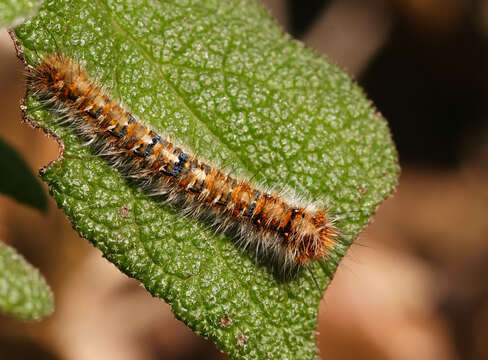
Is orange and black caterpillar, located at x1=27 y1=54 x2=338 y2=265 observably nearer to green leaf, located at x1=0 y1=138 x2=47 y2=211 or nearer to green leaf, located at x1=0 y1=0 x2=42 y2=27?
green leaf, located at x1=0 y1=138 x2=47 y2=211

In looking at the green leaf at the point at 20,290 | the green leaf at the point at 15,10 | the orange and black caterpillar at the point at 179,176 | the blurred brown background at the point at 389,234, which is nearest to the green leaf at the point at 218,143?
the orange and black caterpillar at the point at 179,176

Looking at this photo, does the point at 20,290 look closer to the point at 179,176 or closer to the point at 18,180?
the point at 18,180

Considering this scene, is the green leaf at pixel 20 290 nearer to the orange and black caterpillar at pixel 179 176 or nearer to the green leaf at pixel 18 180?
the green leaf at pixel 18 180

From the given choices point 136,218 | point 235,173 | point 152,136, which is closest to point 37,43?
point 152,136

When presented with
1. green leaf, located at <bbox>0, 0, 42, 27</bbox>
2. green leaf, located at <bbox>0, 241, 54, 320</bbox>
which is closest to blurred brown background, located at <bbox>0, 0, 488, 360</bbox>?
green leaf, located at <bbox>0, 241, 54, 320</bbox>

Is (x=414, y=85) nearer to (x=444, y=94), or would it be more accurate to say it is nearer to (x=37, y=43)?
(x=444, y=94)

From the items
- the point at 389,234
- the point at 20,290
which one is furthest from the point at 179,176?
the point at 389,234

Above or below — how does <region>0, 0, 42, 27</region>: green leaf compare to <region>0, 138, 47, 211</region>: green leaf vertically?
above
